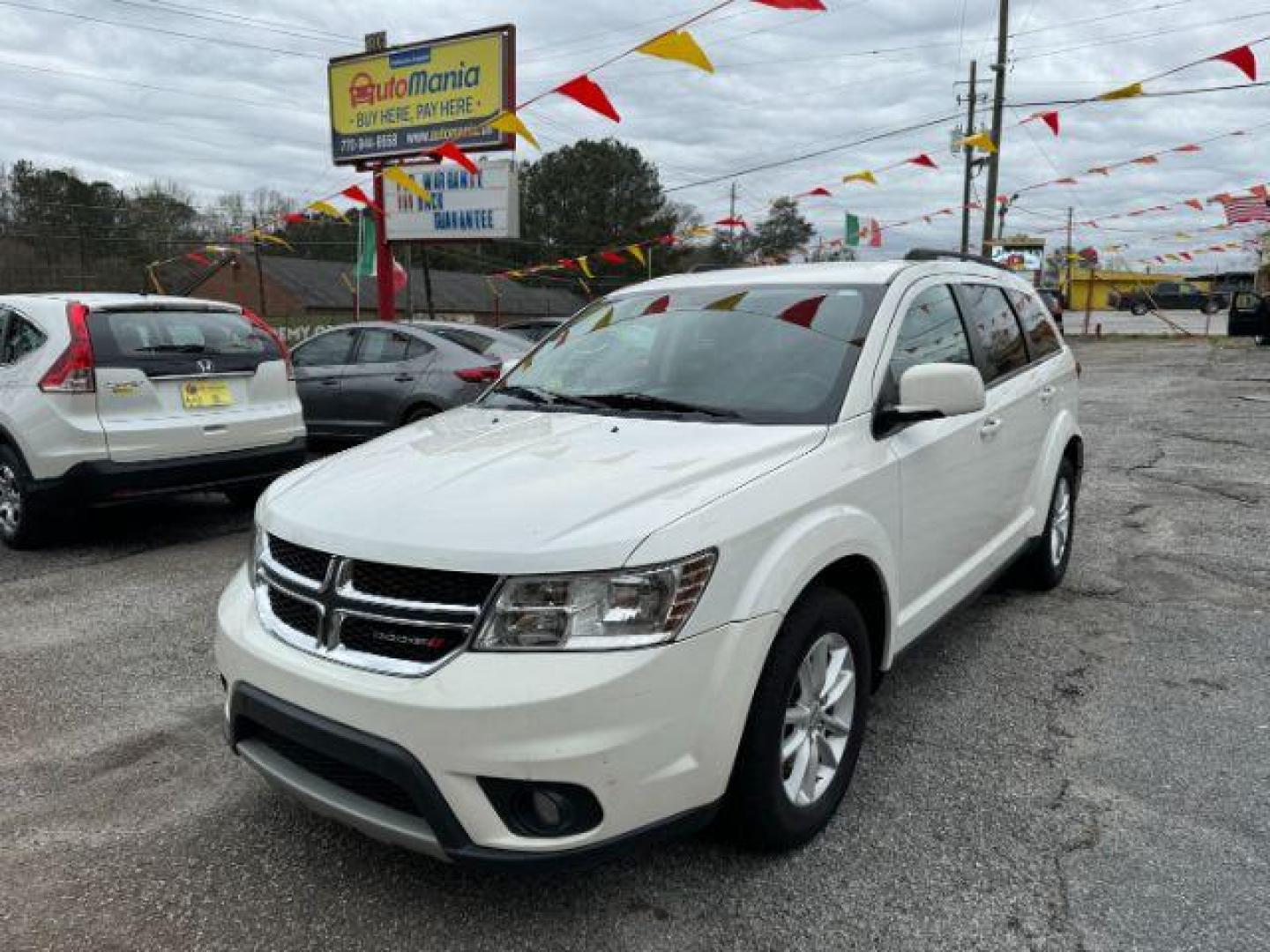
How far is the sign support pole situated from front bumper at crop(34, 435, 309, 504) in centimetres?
886

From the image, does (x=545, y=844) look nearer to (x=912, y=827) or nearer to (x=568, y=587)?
(x=568, y=587)

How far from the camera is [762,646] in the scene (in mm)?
2336

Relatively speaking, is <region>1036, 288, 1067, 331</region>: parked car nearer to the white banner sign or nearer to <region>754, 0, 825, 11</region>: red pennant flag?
<region>754, 0, 825, 11</region>: red pennant flag

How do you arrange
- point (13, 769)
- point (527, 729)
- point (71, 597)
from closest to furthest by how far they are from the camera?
point (527, 729)
point (13, 769)
point (71, 597)

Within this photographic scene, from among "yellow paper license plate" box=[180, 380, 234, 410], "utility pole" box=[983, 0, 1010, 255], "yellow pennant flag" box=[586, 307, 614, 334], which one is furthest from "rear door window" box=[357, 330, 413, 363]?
"utility pole" box=[983, 0, 1010, 255]

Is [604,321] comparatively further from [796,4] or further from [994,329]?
[796,4]

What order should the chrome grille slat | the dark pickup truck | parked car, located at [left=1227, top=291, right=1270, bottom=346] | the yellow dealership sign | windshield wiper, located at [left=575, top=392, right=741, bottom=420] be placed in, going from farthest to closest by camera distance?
the dark pickup truck < parked car, located at [left=1227, top=291, right=1270, bottom=346] < the yellow dealership sign < windshield wiper, located at [left=575, top=392, right=741, bottom=420] < the chrome grille slat

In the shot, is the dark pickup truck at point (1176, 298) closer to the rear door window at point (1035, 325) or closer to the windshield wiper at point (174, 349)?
the rear door window at point (1035, 325)

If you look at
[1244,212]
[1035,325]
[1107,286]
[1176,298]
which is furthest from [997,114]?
[1176,298]

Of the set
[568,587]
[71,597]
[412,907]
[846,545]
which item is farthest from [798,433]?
[71,597]

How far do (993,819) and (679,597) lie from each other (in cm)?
143

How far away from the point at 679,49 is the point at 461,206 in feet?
28.6

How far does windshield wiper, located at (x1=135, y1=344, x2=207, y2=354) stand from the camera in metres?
5.95

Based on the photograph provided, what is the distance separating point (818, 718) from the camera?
272cm
